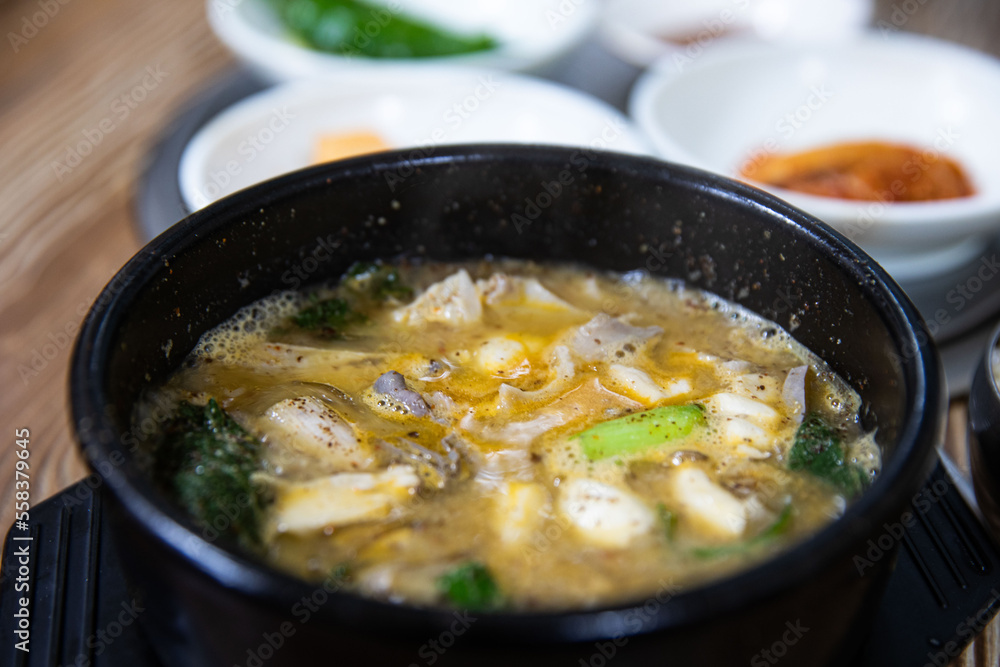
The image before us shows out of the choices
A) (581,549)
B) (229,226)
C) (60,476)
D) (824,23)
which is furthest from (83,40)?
(581,549)

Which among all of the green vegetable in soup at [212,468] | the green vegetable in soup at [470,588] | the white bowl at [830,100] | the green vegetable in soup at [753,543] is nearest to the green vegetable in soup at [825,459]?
the green vegetable in soup at [753,543]

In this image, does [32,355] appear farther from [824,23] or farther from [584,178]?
[824,23]

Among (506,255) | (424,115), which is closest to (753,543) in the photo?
(506,255)

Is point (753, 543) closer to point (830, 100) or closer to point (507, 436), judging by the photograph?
point (507, 436)

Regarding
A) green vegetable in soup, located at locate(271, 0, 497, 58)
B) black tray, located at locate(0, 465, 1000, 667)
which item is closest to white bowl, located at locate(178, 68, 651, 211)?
green vegetable in soup, located at locate(271, 0, 497, 58)

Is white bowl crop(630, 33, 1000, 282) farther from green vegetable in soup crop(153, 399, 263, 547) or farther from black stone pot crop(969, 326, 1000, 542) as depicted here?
green vegetable in soup crop(153, 399, 263, 547)
